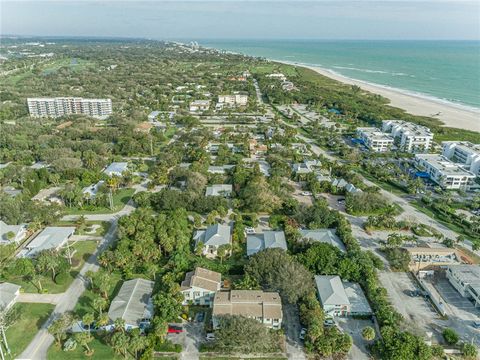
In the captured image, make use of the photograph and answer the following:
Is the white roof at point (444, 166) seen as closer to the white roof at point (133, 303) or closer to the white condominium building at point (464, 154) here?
the white condominium building at point (464, 154)

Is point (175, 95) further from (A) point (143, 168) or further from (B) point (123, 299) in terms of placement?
(B) point (123, 299)

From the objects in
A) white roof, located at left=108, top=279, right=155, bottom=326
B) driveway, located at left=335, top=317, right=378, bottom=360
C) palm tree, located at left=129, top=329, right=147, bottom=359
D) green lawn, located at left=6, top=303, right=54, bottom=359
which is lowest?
green lawn, located at left=6, top=303, right=54, bottom=359

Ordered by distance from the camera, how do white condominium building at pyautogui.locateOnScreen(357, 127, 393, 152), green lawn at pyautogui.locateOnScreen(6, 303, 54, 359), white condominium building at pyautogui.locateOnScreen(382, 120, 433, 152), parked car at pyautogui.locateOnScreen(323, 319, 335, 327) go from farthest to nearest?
white condominium building at pyautogui.locateOnScreen(357, 127, 393, 152) < white condominium building at pyautogui.locateOnScreen(382, 120, 433, 152) < parked car at pyautogui.locateOnScreen(323, 319, 335, 327) < green lawn at pyautogui.locateOnScreen(6, 303, 54, 359)

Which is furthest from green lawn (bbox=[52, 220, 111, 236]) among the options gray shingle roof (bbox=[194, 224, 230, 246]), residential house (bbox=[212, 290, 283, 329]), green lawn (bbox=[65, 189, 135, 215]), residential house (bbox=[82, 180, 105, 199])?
residential house (bbox=[212, 290, 283, 329])

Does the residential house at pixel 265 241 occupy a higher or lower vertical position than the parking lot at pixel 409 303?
higher

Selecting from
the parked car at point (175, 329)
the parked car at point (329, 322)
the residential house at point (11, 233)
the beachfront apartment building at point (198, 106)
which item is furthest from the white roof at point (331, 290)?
the beachfront apartment building at point (198, 106)

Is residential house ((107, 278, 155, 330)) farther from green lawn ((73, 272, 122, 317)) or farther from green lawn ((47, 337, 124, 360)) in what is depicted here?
green lawn ((47, 337, 124, 360))
